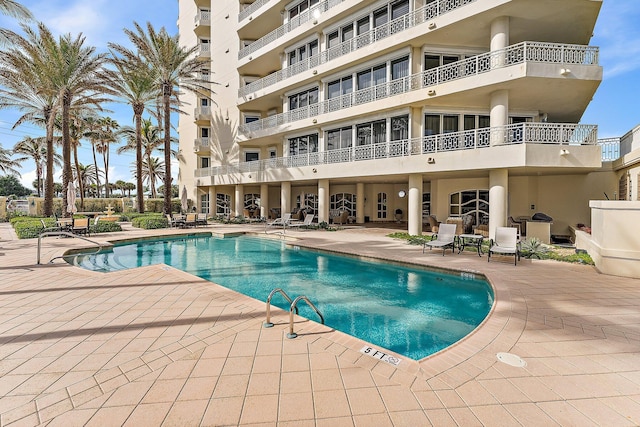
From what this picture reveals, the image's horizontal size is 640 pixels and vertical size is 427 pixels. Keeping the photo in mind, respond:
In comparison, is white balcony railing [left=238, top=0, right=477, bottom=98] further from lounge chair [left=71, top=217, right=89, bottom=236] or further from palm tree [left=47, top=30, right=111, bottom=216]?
lounge chair [left=71, top=217, right=89, bottom=236]

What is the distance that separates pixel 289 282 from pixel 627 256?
838 cm

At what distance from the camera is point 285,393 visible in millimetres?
2979

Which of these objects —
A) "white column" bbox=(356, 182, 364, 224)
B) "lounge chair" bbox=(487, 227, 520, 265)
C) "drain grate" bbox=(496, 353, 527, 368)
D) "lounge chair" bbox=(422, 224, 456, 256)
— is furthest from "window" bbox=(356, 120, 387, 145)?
"drain grate" bbox=(496, 353, 527, 368)

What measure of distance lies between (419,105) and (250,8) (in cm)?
1686

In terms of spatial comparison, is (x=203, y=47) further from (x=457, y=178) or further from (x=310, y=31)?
(x=457, y=178)

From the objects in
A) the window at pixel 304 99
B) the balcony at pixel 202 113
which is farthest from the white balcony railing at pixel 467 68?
the balcony at pixel 202 113

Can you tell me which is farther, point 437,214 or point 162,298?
point 437,214

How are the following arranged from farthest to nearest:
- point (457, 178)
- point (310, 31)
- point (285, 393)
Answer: point (310, 31) → point (457, 178) → point (285, 393)

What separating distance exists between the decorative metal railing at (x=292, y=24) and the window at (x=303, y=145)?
714 cm

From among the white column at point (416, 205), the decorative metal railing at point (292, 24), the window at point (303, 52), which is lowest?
the white column at point (416, 205)

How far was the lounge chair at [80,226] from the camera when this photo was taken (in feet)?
48.6

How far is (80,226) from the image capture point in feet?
49.2

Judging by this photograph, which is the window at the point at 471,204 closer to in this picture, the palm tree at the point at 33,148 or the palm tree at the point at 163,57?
the palm tree at the point at 163,57

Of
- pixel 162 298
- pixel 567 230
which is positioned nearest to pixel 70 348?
pixel 162 298
